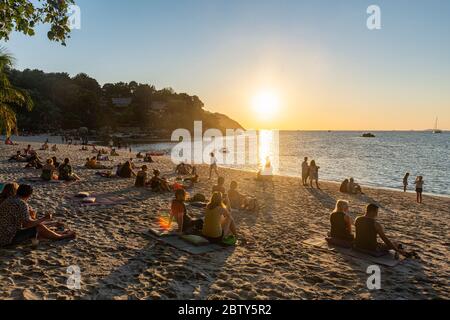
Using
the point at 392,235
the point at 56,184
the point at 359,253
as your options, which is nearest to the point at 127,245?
the point at 359,253

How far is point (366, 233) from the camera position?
7.34m

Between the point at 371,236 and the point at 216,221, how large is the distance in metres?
3.49

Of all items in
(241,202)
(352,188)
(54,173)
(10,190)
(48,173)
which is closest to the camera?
(10,190)

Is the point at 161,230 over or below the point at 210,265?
over

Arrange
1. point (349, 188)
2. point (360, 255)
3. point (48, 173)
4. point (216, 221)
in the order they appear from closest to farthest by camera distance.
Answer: point (360, 255) < point (216, 221) < point (48, 173) < point (349, 188)

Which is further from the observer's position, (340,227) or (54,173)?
(54,173)

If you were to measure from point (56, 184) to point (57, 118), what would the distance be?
287 feet

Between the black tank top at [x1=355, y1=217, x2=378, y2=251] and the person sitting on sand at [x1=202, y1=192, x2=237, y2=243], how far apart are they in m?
2.92

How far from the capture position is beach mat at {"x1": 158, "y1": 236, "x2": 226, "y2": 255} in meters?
7.22

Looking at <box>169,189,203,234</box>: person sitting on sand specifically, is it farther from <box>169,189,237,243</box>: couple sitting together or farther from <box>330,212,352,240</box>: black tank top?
<box>330,212,352,240</box>: black tank top

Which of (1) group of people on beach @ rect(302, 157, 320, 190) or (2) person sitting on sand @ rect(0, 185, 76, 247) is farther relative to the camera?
(1) group of people on beach @ rect(302, 157, 320, 190)

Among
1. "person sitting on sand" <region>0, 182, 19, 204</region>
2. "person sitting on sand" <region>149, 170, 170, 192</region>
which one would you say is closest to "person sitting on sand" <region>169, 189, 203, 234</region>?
"person sitting on sand" <region>0, 182, 19, 204</region>
